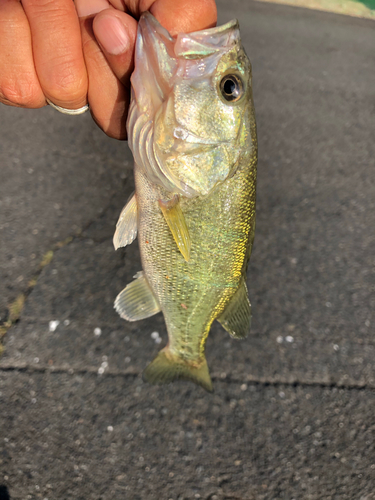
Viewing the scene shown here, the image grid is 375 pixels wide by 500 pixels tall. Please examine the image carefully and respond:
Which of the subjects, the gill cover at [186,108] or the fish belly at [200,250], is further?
the fish belly at [200,250]

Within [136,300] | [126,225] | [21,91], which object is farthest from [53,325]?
[21,91]

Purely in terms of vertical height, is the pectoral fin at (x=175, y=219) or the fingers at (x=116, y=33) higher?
the fingers at (x=116, y=33)

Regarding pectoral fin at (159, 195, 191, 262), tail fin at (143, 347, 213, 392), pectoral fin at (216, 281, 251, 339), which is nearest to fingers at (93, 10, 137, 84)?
pectoral fin at (159, 195, 191, 262)

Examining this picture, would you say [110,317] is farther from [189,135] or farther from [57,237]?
[189,135]

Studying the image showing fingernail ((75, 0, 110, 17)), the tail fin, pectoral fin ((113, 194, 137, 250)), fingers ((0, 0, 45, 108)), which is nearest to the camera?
fingers ((0, 0, 45, 108))

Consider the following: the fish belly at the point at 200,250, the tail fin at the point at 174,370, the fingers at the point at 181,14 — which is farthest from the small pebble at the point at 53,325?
the fingers at the point at 181,14

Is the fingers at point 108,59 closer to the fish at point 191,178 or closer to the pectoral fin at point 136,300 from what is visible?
the fish at point 191,178

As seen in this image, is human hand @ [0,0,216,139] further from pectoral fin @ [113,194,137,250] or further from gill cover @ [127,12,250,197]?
pectoral fin @ [113,194,137,250]

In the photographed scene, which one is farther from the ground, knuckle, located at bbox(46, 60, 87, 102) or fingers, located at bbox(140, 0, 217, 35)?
fingers, located at bbox(140, 0, 217, 35)
